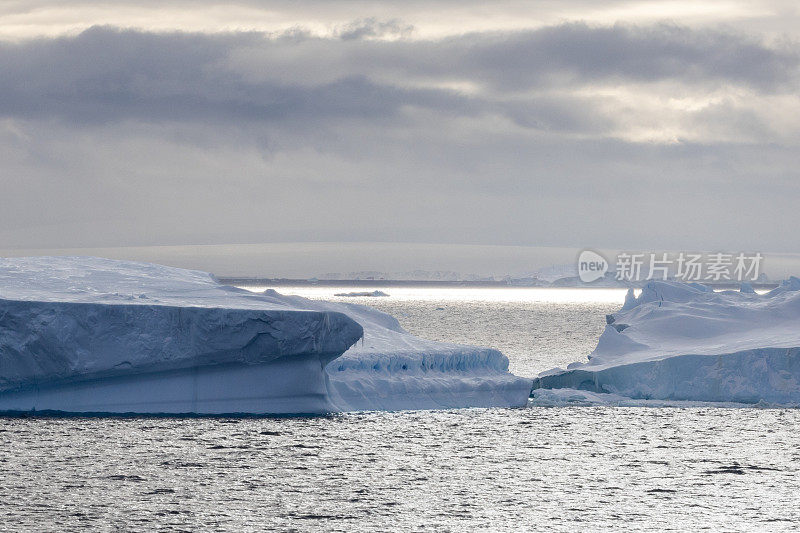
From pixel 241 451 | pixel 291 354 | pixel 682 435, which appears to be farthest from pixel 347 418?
pixel 682 435

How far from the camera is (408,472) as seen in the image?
18.4m

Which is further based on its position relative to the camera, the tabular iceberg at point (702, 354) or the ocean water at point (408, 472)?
the tabular iceberg at point (702, 354)

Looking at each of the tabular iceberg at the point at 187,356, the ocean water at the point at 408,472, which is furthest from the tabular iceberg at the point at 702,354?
the tabular iceberg at the point at 187,356

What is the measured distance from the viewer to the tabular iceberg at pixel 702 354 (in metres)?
25.8

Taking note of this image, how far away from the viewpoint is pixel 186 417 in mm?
23203

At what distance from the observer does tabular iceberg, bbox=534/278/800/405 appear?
25.8 meters

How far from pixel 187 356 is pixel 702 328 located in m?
13.9

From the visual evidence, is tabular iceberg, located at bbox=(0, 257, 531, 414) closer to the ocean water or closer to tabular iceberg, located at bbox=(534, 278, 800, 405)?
the ocean water

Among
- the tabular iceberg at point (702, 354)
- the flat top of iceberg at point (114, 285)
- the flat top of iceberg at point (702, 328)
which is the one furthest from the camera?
the flat top of iceberg at point (702, 328)

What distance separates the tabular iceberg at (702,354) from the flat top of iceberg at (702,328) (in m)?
0.02

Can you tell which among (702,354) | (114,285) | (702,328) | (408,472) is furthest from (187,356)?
(702,328)

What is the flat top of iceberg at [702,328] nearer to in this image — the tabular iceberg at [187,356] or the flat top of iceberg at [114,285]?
the tabular iceberg at [187,356]

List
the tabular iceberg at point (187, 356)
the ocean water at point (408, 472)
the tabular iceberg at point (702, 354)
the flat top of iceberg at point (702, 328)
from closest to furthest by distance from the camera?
the ocean water at point (408, 472), the tabular iceberg at point (187, 356), the tabular iceberg at point (702, 354), the flat top of iceberg at point (702, 328)

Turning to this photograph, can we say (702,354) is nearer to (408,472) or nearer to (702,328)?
(702,328)
